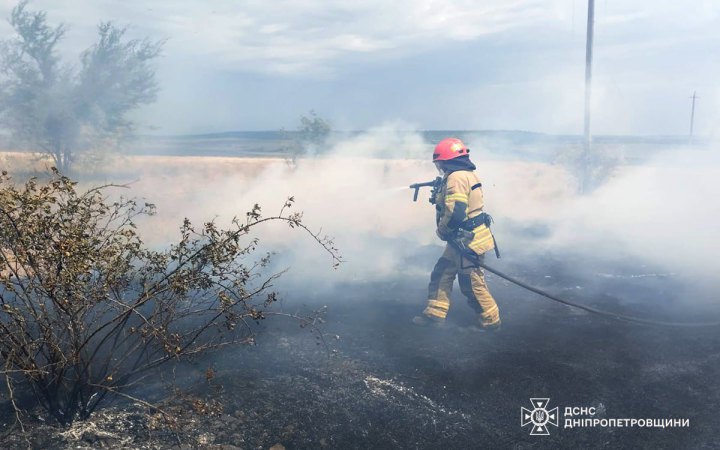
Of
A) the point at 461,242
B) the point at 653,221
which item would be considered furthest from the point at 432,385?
the point at 653,221

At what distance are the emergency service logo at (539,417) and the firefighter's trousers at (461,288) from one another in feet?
5.18

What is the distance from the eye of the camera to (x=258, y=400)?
405 centimetres

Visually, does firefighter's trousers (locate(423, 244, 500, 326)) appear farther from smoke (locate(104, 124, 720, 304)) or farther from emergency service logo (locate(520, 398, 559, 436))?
smoke (locate(104, 124, 720, 304))

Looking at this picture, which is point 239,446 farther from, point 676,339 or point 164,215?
point 164,215

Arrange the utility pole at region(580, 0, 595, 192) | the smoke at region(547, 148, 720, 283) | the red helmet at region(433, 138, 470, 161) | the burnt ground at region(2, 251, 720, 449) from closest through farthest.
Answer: the burnt ground at region(2, 251, 720, 449) → the red helmet at region(433, 138, 470, 161) → the smoke at region(547, 148, 720, 283) → the utility pole at region(580, 0, 595, 192)

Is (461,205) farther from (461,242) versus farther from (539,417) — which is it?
(539,417)

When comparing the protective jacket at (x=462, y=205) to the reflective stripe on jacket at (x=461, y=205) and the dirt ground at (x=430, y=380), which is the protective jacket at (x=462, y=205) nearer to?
the reflective stripe on jacket at (x=461, y=205)

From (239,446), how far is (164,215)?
10748 millimetres

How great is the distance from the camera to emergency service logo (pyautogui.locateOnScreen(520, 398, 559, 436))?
3.81 meters

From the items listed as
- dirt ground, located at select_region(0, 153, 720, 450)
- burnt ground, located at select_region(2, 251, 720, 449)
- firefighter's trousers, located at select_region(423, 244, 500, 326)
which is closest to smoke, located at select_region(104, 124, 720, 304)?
dirt ground, located at select_region(0, 153, 720, 450)

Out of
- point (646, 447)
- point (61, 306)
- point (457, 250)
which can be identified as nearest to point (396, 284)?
point (457, 250)

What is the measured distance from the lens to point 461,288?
5.81 metres

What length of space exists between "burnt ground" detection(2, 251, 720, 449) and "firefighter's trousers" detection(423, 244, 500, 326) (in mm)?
216

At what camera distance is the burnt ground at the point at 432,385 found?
3.61 meters
